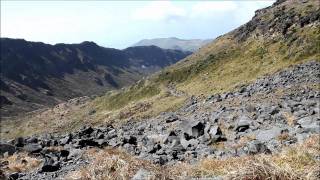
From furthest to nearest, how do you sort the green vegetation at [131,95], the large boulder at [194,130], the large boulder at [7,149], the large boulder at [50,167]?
the green vegetation at [131,95] < the large boulder at [7,149] < the large boulder at [194,130] < the large boulder at [50,167]

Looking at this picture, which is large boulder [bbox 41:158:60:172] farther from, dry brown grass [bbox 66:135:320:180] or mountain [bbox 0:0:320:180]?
dry brown grass [bbox 66:135:320:180]

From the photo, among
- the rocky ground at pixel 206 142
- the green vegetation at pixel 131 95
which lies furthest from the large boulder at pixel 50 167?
the green vegetation at pixel 131 95

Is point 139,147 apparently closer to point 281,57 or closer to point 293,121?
point 293,121

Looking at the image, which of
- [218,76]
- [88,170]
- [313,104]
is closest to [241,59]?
[218,76]

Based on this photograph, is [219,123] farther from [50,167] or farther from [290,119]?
[50,167]

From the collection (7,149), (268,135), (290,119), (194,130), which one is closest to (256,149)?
(268,135)

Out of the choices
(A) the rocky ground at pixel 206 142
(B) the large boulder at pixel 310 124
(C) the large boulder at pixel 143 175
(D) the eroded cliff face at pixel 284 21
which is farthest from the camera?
(D) the eroded cliff face at pixel 284 21

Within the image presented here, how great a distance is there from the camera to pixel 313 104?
3772 cm

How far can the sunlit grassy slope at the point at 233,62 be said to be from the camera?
96875mm

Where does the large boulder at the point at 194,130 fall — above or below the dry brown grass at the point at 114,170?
below

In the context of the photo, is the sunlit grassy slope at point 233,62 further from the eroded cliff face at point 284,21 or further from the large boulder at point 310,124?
the large boulder at point 310,124

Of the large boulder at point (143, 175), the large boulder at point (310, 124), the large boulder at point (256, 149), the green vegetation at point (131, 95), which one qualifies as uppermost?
the green vegetation at point (131, 95)

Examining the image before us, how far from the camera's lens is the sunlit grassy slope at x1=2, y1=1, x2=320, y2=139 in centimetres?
9688

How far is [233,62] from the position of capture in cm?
12019
